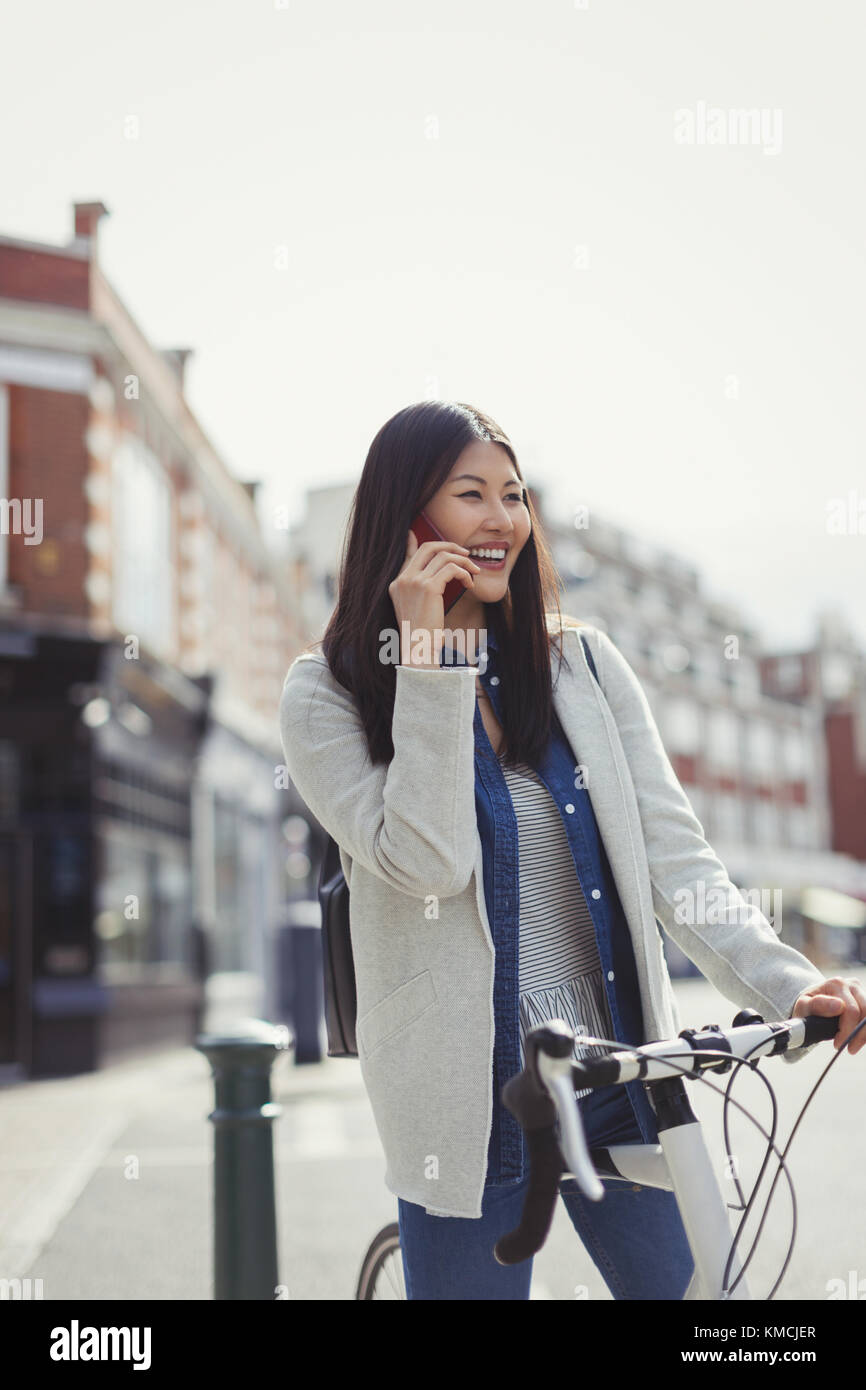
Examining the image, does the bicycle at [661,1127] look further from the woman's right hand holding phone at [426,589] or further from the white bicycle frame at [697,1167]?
the woman's right hand holding phone at [426,589]

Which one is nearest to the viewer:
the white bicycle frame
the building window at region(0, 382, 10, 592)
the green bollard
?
the white bicycle frame

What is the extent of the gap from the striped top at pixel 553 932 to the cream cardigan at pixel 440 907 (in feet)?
0.24

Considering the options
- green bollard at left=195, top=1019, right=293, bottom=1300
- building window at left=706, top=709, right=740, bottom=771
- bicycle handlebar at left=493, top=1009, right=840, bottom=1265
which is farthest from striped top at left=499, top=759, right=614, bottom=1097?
building window at left=706, top=709, right=740, bottom=771

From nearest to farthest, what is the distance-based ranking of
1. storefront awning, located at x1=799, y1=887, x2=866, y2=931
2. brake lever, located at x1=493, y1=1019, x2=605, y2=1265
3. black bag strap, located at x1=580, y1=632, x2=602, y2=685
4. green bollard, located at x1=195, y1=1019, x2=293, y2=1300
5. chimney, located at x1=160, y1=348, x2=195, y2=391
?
brake lever, located at x1=493, y1=1019, x2=605, y2=1265, black bag strap, located at x1=580, y1=632, x2=602, y2=685, green bollard, located at x1=195, y1=1019, x2=293, y2=1300, chimney, located at x1=160, y1=348, x2=195, y2=391, storefront awning, located at x1=799, y1=887, x2=866, y2=931

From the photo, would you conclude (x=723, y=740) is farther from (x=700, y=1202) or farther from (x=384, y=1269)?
(x=700, y=1202)

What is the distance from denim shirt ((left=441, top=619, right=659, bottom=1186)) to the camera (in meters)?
2.05

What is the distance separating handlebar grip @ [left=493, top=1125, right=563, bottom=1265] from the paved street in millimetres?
3195

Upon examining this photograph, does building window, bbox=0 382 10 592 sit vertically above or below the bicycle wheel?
above

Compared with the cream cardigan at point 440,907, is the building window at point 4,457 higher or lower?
higher

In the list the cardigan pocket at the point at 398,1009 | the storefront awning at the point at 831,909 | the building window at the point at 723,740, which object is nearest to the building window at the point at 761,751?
the building window at the point at 723,740

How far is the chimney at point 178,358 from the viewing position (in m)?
19.2

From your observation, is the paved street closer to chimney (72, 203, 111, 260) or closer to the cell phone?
the cell phone

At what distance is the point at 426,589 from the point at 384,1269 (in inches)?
56.0
